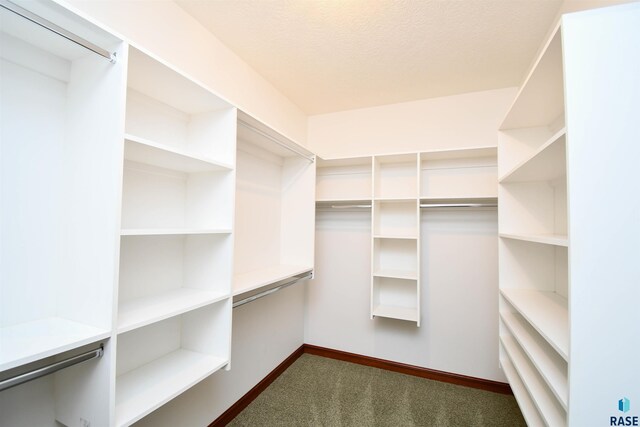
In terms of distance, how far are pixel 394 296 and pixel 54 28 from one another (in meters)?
2.88

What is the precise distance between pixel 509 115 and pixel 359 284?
205cm

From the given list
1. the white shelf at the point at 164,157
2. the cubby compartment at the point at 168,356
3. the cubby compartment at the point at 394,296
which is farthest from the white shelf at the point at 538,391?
the white shelf at the point at 164,157

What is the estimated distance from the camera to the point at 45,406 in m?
1.05

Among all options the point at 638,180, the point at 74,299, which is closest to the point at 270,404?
the point at 74,299

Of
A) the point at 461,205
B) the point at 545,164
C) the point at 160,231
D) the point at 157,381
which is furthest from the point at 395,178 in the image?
the point at 157,381

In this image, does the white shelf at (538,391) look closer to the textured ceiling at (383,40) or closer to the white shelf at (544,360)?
the white shelf at (544,360)

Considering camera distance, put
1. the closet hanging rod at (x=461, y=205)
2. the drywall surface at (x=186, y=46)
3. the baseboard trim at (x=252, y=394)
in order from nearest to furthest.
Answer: the drywall surface at (x=186, y=46) → the baseboard trim at (x=252, y=394) → the closet hanging rod at (x=461, y=205)

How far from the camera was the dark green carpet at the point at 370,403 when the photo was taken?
205 cm

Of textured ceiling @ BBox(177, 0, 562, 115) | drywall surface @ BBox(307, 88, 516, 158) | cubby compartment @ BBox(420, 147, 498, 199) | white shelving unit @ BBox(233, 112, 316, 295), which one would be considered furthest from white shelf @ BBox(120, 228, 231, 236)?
drywall surface @ BBox(307, 88, 516, 158)

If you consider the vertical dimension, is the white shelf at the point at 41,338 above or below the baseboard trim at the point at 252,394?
above

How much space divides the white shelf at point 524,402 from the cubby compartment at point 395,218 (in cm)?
129

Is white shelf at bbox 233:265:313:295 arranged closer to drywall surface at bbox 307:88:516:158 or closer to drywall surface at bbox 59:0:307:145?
drywall surface at bbox 59:0:307:145

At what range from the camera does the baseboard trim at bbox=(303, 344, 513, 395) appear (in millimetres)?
2462

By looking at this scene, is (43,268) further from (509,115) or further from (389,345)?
(389,345)
